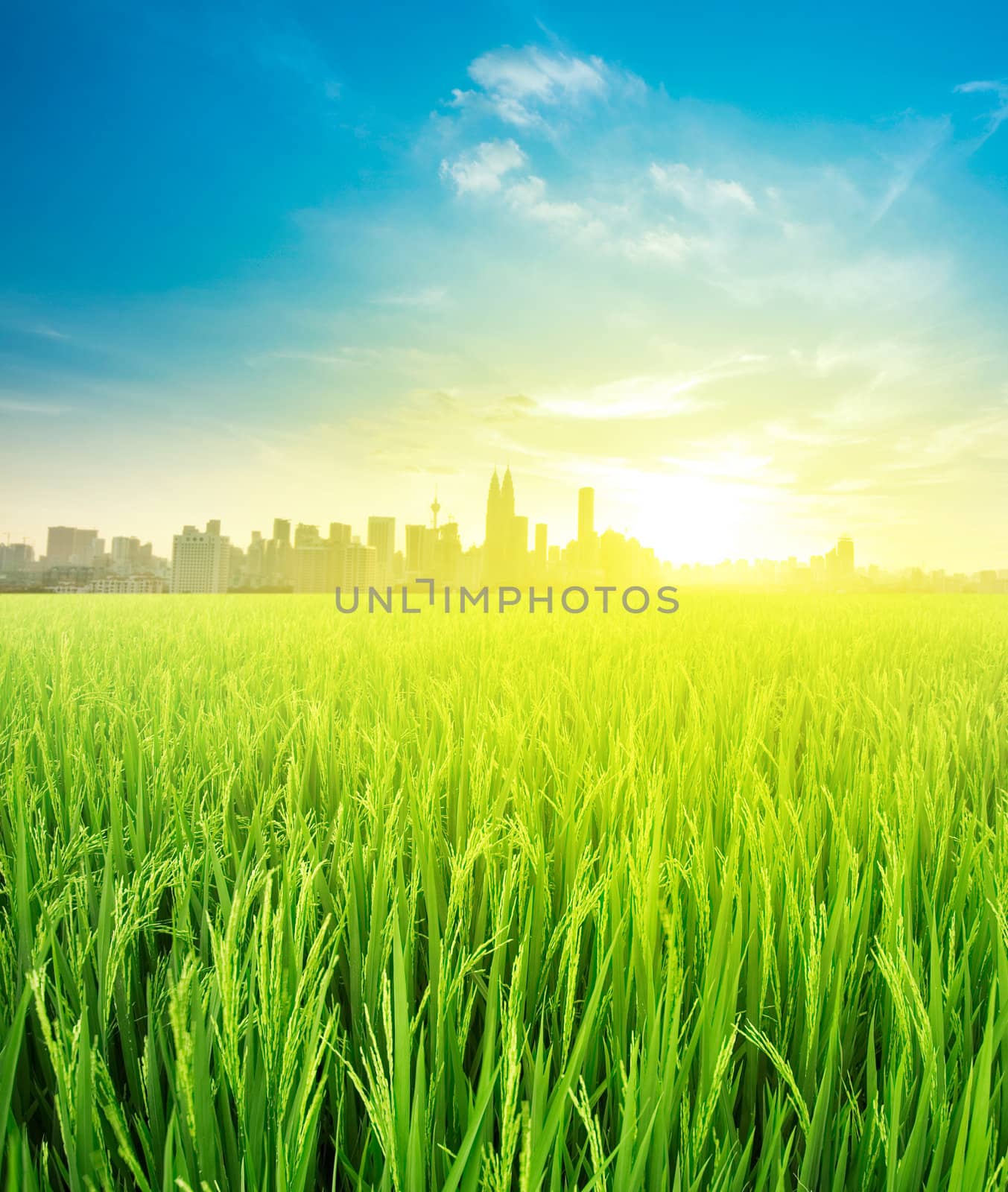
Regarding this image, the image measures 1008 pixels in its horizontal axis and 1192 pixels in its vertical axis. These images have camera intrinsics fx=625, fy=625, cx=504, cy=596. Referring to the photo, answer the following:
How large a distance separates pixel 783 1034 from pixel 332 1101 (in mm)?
546

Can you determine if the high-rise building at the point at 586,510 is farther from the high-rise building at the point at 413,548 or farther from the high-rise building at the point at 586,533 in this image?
the high-rise building at the point at 413,548

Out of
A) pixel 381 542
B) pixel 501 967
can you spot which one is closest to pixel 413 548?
pixel 381 542

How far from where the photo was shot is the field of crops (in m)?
0.56

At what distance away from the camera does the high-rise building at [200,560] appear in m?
59.7

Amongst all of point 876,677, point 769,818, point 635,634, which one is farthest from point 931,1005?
point 635,634

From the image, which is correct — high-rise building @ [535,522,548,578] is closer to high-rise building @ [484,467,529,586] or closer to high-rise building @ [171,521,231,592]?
high-rise building @ [484,467,529,586]

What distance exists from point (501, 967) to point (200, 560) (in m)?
66.5

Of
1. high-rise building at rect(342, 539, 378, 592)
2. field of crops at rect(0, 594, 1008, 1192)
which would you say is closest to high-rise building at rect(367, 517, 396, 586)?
high-rise building at rect(342, 539, 378, 592)

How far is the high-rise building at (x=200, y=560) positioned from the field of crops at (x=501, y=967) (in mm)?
62902

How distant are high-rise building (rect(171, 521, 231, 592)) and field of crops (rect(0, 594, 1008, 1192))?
2476 inches

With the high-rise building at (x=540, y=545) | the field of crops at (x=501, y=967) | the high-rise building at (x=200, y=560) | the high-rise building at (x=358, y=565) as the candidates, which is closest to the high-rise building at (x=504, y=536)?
the high-rise building at (x=540, y=545)

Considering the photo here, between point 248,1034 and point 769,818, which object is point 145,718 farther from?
point 769,818

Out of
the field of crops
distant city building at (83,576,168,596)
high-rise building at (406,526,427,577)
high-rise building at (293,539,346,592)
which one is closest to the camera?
the field of crops

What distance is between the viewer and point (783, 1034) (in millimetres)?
775
